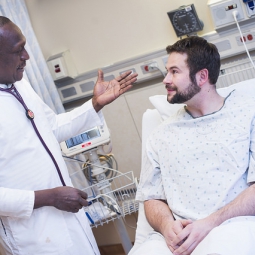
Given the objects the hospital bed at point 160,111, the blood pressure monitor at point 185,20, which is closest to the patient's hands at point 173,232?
the hospital bed at point 160,111

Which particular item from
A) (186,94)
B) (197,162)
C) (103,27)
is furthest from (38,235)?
(103,27)

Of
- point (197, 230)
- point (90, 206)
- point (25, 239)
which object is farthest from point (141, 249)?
point (90, 206)

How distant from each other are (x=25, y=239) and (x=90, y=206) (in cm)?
76

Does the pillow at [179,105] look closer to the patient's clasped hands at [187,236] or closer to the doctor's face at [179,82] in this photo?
the doctor's face at [179,82]

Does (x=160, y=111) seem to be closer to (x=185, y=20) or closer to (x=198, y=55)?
(x=198, y=55)

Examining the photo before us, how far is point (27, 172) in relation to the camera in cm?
173

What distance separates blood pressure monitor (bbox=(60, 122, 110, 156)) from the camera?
7.73 feet

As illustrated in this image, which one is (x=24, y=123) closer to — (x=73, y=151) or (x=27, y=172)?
(x=27, y=172)

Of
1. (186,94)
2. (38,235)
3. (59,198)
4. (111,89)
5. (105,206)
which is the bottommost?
(105,206)

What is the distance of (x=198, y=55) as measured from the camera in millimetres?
1977

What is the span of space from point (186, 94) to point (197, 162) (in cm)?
32

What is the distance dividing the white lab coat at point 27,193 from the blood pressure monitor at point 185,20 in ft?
4.08

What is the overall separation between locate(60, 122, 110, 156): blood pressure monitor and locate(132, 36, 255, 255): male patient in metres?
0.37

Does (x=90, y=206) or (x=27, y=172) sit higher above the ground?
(x=27, y=172)
